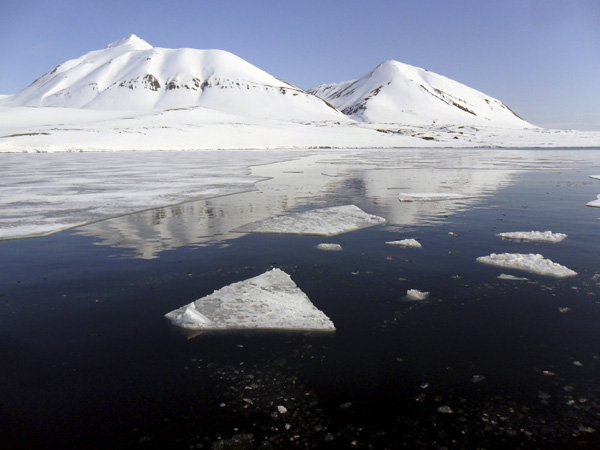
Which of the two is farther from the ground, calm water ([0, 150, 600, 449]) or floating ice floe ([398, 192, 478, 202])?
floating ice floe ([398, 192, 478, 202])

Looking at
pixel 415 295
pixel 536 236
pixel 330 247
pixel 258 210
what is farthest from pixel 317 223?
pixel 415 295

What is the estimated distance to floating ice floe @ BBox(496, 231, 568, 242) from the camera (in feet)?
26.1

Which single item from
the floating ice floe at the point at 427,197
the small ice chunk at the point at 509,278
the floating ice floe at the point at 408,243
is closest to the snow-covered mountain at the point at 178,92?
the floating ice floe at the point at 427,197

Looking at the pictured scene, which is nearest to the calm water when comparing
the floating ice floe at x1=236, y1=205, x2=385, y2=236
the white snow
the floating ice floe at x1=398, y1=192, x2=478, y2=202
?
the floating ice floe at x1=236, y1=205, x2=385, y2=236

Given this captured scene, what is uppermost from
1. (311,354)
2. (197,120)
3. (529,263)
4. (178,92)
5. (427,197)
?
(178,92)

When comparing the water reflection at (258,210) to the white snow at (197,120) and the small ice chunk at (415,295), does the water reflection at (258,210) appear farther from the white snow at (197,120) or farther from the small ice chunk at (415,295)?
the white snow at (197,120)

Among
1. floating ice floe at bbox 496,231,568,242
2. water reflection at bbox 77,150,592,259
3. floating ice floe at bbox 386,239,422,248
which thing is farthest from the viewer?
water reflection at bbox 77,150,592,259

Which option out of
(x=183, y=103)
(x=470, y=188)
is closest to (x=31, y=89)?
(x=183, y=103)

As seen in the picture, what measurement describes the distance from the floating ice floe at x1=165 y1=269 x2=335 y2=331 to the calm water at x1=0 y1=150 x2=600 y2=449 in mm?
154

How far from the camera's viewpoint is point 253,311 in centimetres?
470

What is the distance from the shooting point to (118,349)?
398 centimetres

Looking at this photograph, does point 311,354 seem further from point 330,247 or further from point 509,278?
point 330,247

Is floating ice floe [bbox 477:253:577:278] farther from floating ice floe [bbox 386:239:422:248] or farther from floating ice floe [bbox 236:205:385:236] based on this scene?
floating ice floe [bbox 236:205:385:236]

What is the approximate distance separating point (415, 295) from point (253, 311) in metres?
1.97
